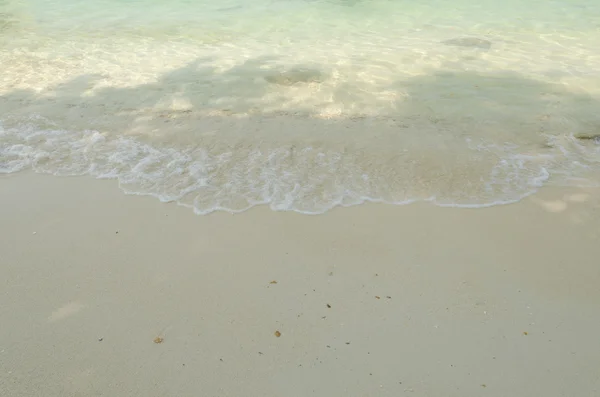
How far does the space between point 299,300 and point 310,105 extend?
273cm

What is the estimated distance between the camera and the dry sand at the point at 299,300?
1933 mm

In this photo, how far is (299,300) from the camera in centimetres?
229

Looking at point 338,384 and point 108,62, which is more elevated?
point 338,384

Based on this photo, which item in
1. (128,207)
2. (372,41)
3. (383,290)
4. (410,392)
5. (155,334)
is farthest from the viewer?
(372,41)

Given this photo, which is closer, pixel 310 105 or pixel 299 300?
pixel 299 300

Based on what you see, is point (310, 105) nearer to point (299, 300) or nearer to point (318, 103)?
point (318, 103)

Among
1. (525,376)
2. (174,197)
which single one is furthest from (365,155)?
(525,376)

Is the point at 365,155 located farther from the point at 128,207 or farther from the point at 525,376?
the point at 525,376

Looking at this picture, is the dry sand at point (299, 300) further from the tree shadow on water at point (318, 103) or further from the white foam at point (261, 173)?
the tree shadow on water at point (318, 103)

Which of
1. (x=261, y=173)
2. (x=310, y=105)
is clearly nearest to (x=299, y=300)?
(x=261, y=173)

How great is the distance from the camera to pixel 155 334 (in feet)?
6.97

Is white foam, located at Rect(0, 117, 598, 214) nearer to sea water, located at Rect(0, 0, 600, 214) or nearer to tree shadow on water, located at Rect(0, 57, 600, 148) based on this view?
sea water, located at Rect(0, 0, 600, 214)

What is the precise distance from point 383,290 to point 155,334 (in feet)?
3.69

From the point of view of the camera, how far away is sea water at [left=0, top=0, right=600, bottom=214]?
11.0 feet
